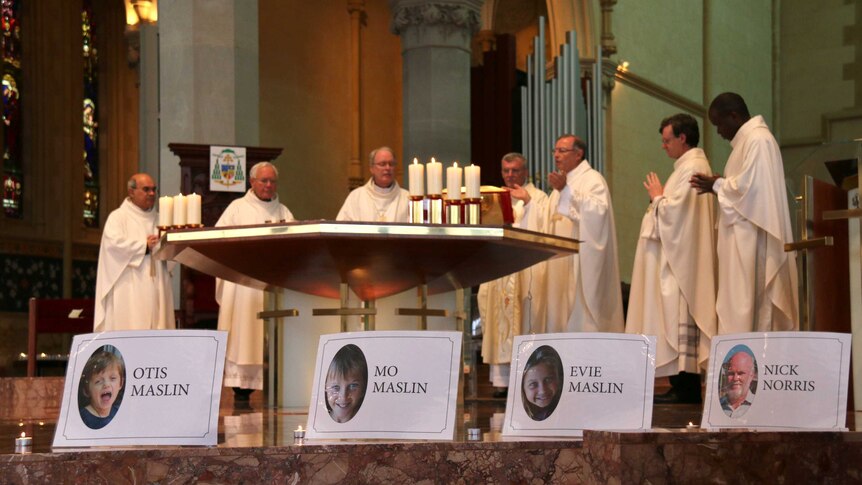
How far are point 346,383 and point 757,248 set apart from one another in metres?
3.89

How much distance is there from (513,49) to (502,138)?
1070 millimetres

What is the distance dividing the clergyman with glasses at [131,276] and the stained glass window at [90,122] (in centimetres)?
953

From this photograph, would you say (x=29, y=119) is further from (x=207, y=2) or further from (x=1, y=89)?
(x=207, y=2)

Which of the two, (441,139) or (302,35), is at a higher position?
(302,35)

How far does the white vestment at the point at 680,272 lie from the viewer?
25.7ft

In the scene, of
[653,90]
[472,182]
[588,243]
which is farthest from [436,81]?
[472,182]

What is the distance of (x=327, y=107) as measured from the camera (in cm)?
1620

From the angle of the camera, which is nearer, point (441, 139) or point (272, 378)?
point (272, 378)

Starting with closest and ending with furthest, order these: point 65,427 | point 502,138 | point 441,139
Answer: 1. point 65,427
2. point 441,139
3. point 502,138

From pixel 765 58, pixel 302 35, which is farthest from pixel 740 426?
pixel 765 58

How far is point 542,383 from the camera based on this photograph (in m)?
4.27

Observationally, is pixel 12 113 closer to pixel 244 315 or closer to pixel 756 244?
pixel 244 315

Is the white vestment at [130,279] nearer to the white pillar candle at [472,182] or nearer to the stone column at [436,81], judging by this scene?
the white pillar candle at [472,182]

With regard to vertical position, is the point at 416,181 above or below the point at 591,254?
above
